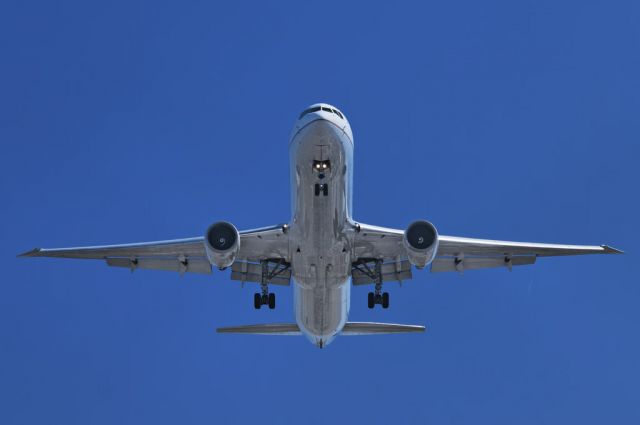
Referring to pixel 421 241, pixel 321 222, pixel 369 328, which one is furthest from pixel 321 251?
pixel 369 328

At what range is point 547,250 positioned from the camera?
107ft

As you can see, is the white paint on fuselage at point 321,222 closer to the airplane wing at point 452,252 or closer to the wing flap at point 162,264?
the airplane wing at point 452,252

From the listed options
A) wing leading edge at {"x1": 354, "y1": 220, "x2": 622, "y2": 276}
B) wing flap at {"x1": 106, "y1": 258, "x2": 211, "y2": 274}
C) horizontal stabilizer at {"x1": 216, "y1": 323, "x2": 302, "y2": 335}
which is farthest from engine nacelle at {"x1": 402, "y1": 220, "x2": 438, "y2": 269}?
wing flap at {"x1": 106, "y1": 258, "x2": 211, "y2": 274}

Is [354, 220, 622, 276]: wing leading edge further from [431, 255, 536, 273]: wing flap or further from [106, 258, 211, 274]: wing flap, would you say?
[106, 258, 211, 274]: wing flap

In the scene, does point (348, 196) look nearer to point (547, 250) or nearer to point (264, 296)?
point (264, 296)

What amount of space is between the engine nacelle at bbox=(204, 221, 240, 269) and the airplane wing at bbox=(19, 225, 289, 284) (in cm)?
216

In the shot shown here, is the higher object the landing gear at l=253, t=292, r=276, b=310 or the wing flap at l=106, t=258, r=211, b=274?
the wing flap at l=106, t=258, r=211, b=274

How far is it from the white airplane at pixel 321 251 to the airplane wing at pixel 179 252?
41mm

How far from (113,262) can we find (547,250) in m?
17.6

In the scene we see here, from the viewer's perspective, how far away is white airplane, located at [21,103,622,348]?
89.0 ft

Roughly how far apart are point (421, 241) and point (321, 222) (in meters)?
3.58

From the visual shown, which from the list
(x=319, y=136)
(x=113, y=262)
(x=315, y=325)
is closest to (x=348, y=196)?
(x=319, y=136)

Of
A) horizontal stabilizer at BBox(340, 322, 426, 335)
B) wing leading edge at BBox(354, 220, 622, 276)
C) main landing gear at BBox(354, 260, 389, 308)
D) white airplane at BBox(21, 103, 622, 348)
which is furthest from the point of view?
horizontal stabilizer at BBox(340, 322, 426, 335)

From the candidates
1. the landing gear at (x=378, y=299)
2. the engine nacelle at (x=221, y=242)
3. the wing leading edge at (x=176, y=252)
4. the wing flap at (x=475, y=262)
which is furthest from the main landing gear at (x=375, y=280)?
the engine nacelle at (x=221, y=242)
